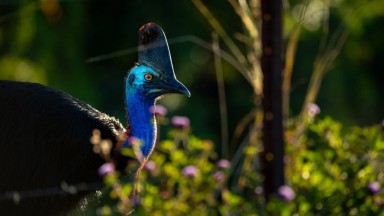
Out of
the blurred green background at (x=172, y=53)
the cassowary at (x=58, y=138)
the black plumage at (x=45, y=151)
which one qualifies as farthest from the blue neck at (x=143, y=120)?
the blurred green background at (x=172, y=53)

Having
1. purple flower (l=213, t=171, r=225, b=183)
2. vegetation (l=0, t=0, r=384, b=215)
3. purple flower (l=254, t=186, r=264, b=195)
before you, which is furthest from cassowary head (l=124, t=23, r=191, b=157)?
vegetation (l=0, t=0, r=384, b=215)

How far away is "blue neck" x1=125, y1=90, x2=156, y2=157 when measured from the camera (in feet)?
12.0

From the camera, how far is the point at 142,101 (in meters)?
3.66

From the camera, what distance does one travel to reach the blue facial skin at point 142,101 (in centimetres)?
364

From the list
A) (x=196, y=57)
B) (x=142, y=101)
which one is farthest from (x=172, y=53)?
(x=142, y=101)

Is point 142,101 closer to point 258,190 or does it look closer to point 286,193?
point 286,193

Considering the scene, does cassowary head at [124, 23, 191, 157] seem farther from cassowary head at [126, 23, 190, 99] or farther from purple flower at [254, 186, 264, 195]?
purple flower at [254, 186, 264, 195]

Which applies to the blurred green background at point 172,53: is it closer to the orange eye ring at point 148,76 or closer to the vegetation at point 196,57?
the vegetation at point 196,57

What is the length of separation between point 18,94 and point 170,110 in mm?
3801

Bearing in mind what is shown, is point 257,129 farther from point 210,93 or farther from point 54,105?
point 210,93

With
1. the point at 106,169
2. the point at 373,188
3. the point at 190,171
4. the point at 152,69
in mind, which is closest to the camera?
the point at 106,169

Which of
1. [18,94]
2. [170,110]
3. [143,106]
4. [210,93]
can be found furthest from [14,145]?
[210,93]

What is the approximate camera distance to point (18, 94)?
3.75m

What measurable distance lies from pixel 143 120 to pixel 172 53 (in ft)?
13.7
